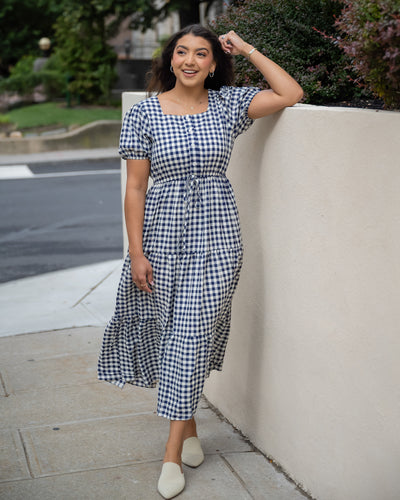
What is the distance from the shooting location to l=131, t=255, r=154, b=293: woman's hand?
314cm

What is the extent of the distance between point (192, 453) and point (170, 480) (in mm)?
275

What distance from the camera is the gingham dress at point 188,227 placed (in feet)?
10.1

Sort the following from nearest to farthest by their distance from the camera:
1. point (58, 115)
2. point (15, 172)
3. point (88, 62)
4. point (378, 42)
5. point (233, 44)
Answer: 1. point (378, 42)
2. point (233, 44)
3. point (15, 172)
4. point (58, 115)
5. point (88, 62)

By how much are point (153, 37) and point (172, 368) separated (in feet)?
113

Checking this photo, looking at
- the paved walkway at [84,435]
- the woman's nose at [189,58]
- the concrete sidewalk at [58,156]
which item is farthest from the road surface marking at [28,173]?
the woman's nose at [189,58]

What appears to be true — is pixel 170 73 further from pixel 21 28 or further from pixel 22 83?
pixel 21 28

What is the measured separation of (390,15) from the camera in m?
2.31

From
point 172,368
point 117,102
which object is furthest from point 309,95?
point 117,102

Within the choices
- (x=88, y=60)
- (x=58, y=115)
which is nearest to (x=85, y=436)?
(x=58, y=115)

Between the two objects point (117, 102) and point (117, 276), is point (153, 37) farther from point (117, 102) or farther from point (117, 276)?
point (117, 276)

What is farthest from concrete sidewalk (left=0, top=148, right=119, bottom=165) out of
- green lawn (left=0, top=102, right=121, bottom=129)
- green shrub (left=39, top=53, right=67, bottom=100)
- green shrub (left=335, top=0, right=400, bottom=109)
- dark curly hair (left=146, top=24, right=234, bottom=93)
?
green shrub (left=335, top=0, right=400, bottom=109)

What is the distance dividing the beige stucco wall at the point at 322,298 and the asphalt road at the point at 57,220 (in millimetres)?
4021

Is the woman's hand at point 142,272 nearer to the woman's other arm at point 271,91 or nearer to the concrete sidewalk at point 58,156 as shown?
the woman's other arm at point 271,91

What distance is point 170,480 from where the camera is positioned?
3.14m
